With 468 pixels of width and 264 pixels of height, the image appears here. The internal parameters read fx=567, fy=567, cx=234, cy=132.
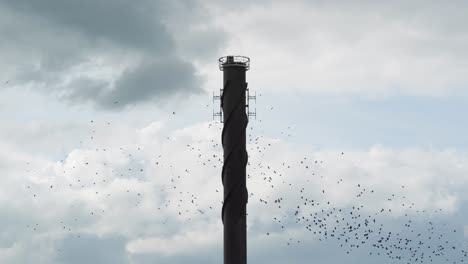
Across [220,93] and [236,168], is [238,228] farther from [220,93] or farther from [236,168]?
[220,93]

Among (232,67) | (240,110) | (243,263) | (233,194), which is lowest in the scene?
(243,263)

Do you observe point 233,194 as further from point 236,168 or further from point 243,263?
point 243,263

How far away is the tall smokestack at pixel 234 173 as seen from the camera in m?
56.8

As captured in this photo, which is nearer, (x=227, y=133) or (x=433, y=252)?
(x=433, y=252)

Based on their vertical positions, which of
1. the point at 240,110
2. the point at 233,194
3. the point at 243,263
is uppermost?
the point at 240,110

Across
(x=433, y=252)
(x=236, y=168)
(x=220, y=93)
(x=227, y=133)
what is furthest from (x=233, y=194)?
(x=433, y=252)

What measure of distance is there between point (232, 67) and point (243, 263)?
65.9 feet

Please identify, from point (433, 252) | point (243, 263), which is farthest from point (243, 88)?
point (433, 252)

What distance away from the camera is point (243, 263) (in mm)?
57031

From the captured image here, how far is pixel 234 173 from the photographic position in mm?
56875

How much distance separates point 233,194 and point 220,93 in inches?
421

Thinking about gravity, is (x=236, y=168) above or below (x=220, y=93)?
below

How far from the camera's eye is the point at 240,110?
190ft

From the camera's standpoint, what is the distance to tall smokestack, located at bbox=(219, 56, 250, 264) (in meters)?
56.8
